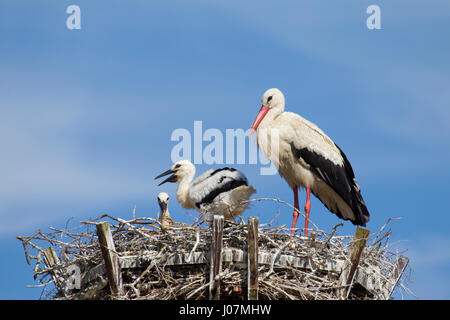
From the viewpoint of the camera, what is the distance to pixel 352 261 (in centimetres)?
814

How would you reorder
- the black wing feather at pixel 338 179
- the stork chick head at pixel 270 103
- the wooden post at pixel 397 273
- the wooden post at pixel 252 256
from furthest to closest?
1. the stork chick head at pixel 270 103
2. the black wing feather at pixel 338 179
3. the wooden post at pixel 397 273
4. the wooden post at pixel 252 256

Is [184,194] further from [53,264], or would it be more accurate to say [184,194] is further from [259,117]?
[53,264]

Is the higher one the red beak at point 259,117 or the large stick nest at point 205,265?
the red beak at point 259,117

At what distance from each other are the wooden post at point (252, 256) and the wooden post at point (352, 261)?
0.94 metres

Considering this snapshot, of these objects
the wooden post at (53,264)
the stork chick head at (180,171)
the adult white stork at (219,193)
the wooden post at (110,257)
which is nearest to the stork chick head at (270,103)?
the adult white stork at (219,193)

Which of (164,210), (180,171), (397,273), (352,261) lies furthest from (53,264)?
(397,273)

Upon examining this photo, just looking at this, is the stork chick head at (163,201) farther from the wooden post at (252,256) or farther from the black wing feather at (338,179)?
the wooden post at (252,256)

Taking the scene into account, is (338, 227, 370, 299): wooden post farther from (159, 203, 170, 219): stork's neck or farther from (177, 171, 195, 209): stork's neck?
(177, 171, 195, 209): stork's neck

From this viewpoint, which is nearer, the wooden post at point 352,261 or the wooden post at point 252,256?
the wooden post at point 252,256

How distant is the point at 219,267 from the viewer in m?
7.94

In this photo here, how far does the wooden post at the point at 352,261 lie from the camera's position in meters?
8.10
